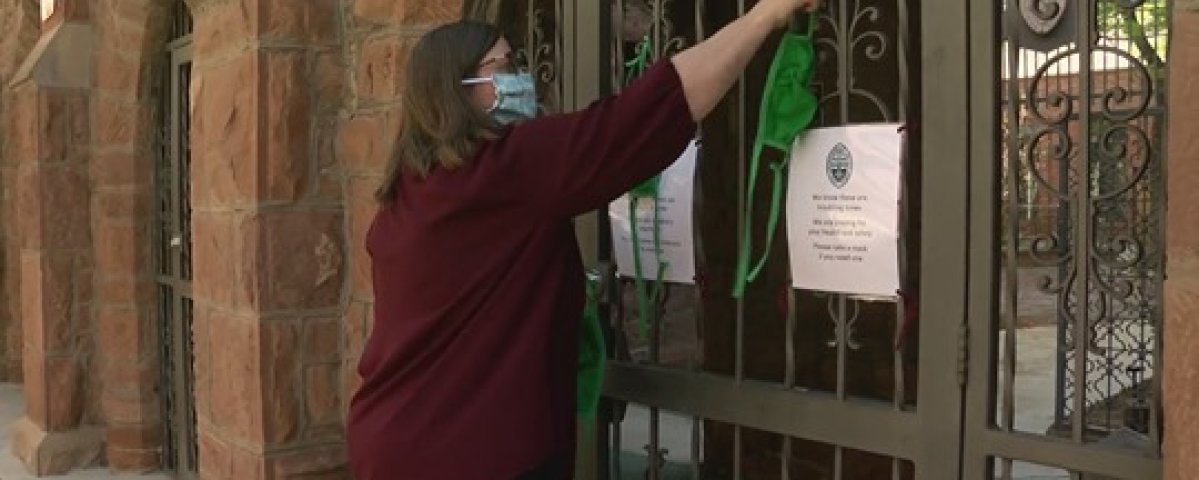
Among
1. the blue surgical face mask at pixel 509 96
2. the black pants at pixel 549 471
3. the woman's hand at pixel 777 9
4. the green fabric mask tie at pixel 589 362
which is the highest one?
the woman's hand at pixel 777 9

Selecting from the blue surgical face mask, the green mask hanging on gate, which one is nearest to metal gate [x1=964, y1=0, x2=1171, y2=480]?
the green mask hanging on gate

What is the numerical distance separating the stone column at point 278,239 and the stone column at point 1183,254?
8.95 ft

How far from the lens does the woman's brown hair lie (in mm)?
2307

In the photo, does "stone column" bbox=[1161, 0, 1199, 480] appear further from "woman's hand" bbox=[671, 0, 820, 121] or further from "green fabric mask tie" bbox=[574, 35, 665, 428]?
"green fabric mask tie" bbox=[574, 35, 665, 428]

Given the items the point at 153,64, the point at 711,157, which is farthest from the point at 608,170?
the point at 153,64

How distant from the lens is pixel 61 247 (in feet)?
21.5

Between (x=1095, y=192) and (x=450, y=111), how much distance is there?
1155 mm

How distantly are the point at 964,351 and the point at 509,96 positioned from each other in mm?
979

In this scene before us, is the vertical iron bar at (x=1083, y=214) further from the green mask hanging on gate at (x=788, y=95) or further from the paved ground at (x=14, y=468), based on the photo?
the paved ground at (x=14, y=468)

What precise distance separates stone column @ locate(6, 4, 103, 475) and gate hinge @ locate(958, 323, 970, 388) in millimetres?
5392

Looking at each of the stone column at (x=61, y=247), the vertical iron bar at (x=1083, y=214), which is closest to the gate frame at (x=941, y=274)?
the vertical iron bar at (x=1083, y=214)

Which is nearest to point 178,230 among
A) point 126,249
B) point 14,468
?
point 126,249

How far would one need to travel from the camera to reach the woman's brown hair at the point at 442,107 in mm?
2307

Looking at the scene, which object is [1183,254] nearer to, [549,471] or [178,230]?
[549,471]
